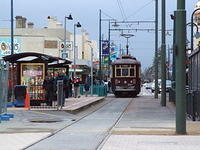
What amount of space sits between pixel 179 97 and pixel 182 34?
199 centimetres

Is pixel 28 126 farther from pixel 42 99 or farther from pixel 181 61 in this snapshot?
pixel 42 99

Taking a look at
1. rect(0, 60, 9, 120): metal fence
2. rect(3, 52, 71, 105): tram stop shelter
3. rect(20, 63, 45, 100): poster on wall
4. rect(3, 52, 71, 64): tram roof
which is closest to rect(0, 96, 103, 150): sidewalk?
rect(0, 60, 9, 120): metal fence

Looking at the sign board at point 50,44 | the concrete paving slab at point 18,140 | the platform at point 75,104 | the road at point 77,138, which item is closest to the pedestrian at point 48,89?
the platform at point 75,104

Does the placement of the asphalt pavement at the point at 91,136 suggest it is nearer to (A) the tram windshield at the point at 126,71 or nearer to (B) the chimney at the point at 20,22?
(A) the tram windshield at the point at 126,71

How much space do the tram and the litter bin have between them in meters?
23.5

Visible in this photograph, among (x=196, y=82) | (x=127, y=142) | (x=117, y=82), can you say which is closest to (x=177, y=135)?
(x=127, y=142)

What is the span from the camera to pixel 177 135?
55.3ft

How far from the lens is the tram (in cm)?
5153

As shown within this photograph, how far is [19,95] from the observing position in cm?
2842

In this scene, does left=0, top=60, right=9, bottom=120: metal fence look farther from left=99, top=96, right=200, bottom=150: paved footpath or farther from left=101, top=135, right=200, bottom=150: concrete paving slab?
left=101, top=135, right=200, bottom=150: concrete paving slab

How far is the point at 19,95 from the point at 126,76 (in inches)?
951

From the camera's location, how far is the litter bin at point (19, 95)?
2803cm

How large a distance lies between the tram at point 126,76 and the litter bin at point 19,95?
23530 millimetres

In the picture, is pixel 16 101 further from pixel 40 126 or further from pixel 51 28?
pixel 51 28
